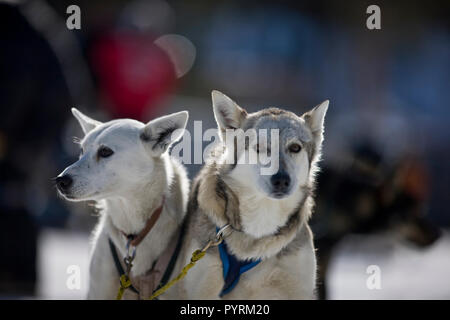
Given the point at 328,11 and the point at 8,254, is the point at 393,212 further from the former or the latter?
the point at 328,11

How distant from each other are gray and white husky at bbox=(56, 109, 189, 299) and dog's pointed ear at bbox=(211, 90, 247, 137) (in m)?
0.18

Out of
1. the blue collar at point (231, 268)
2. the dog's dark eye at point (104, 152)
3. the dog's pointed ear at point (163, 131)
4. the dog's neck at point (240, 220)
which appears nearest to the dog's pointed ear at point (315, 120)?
the dog's neck at point (240, 220)

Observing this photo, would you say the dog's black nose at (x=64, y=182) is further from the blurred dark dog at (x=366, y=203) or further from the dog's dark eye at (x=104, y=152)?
the blurred dark dog at (x=366, y=203)

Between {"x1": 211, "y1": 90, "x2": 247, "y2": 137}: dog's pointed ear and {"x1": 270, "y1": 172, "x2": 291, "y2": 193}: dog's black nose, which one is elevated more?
{"x1": 211, "y1": 90, "x2": 247, "y2": 137}: dog's pointed ear

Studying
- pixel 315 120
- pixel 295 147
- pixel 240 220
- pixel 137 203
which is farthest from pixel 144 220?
pixel 315 120

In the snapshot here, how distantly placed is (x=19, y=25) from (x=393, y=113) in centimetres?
699

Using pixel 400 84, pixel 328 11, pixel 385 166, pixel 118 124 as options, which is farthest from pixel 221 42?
pixel 118 124

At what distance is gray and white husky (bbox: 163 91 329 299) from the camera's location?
324 cm

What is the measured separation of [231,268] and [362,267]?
422 cm

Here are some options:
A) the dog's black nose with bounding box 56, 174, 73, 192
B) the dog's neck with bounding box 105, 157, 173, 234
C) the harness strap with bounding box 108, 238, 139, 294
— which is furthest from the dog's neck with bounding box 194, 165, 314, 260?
the dog's black nose with bounding box 56, 174, 73, 192

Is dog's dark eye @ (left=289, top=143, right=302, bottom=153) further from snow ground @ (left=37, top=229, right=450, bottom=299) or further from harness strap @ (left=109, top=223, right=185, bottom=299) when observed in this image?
snow ground @ (left=37, top=229, right=450, bottom=299)

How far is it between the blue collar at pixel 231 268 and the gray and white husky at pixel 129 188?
0.38 meters

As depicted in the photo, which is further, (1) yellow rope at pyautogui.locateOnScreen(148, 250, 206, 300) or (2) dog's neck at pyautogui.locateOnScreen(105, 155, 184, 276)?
(2) dog's neck at pyautogui.locateOnScreen(105, 155, 184, 276)

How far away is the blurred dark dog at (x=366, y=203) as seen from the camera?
476cm
